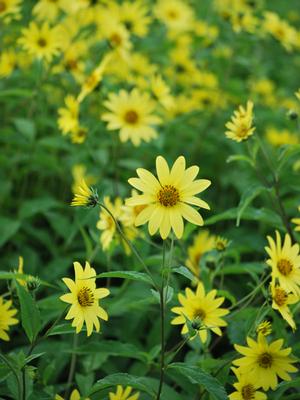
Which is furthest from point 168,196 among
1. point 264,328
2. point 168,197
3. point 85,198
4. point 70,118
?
point 70,118

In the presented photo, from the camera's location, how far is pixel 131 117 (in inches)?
108

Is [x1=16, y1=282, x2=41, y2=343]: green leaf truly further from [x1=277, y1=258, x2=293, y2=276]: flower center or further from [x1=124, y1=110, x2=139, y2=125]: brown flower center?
[x1=124, y1=110, x2=139, y2=125]: brown flower center

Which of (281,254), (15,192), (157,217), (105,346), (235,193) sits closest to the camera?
(157,217)

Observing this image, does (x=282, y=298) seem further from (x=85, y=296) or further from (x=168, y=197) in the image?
(x=85, y=296)

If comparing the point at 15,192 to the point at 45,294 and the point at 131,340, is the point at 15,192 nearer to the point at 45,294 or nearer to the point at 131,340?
the point at 45,294

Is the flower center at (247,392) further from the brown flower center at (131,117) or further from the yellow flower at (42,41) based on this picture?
the yellow flower at (42,41)

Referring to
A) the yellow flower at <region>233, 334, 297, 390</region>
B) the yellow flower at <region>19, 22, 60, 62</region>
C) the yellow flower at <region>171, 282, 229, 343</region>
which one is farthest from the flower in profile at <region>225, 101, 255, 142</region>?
the yellow flower at <region>19, 22, 60, 62</region>

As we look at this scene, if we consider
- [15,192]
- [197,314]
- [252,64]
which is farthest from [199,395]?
[252,64]

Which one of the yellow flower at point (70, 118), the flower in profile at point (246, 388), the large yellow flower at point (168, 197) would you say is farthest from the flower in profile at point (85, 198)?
the yellow flower at point (70, 118)

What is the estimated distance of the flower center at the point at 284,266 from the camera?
5.52 feet

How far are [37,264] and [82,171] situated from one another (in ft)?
1.64

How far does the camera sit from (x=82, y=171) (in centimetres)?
278

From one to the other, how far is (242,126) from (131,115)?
2.79ft

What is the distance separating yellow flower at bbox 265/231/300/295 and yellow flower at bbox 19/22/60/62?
163cm
